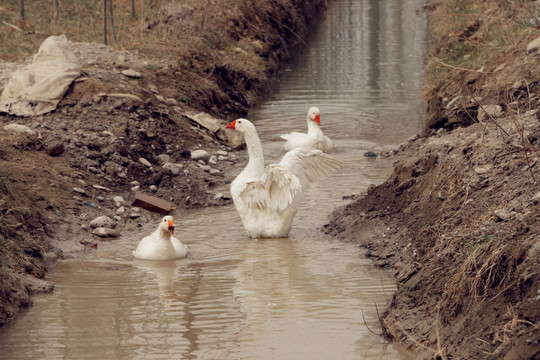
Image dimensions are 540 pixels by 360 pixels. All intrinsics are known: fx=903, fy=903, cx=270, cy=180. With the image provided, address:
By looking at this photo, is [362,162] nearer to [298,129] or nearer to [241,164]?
[241,164]

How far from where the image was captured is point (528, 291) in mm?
5340

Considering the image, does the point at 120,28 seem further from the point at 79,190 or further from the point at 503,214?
the point at 503,214

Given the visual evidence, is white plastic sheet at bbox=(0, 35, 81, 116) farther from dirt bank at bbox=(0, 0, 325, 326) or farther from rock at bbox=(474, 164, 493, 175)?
rock at bbox=(474, 164, 493, 175)

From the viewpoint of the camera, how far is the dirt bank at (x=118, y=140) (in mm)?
9039

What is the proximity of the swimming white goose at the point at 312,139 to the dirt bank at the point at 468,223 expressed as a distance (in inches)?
46.9

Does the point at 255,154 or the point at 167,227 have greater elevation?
the point at 255,154

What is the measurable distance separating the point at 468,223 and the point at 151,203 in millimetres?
4485

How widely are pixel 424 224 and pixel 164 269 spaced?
2.46 meters

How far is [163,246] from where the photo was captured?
8.65 meters

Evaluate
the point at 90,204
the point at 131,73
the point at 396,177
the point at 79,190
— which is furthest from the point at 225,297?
the point at 131,73

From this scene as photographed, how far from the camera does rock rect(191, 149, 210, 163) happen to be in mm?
12375

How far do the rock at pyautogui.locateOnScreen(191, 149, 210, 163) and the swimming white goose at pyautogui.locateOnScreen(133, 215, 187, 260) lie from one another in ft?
11.9

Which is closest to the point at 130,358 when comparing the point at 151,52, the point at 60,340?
the point at 60,340

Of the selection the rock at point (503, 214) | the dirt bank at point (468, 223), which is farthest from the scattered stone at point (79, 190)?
the rock at point (503, 214)
